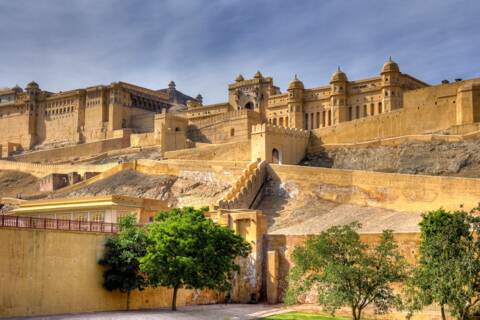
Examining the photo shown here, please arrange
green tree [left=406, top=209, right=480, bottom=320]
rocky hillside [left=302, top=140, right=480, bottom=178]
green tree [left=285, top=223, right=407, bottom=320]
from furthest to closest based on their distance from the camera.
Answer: rocky hillside [left=302, top=140, right=480, bottom=178], green tree [left=285, top=223, right=407, bottom=320], green tree [left=406, top=209, right=480, bottom=320]

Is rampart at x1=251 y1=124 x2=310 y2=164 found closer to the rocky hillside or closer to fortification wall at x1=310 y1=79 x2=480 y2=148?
the rocky hillside

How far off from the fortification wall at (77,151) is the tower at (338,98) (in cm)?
2271

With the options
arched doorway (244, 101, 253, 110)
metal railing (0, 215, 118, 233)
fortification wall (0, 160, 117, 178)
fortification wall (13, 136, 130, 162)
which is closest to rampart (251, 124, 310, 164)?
fortification wall (0, 160, 117, 178)

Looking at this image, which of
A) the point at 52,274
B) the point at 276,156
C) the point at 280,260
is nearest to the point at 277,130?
the point at 276,156

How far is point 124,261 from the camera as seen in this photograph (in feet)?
91.8

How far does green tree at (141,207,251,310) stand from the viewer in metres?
27.6

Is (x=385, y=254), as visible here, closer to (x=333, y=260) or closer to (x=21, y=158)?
(x=333, y=260)

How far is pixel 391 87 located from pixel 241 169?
697 inches

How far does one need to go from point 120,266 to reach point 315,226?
1341cm

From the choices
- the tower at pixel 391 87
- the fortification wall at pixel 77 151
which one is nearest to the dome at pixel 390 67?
the tower at pixel 391 87

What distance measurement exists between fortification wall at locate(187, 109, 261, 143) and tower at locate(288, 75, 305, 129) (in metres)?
3.14

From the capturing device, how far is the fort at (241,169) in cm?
2761

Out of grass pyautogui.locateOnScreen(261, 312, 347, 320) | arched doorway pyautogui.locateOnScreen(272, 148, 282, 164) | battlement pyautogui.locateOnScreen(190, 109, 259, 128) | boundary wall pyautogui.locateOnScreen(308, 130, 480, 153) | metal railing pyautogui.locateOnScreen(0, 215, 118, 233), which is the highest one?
battlement pyautogui.locateOnScreen(190, 109, 259, 128)

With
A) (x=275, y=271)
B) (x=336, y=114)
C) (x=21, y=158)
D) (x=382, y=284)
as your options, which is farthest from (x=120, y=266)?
(x=21, y=158)
